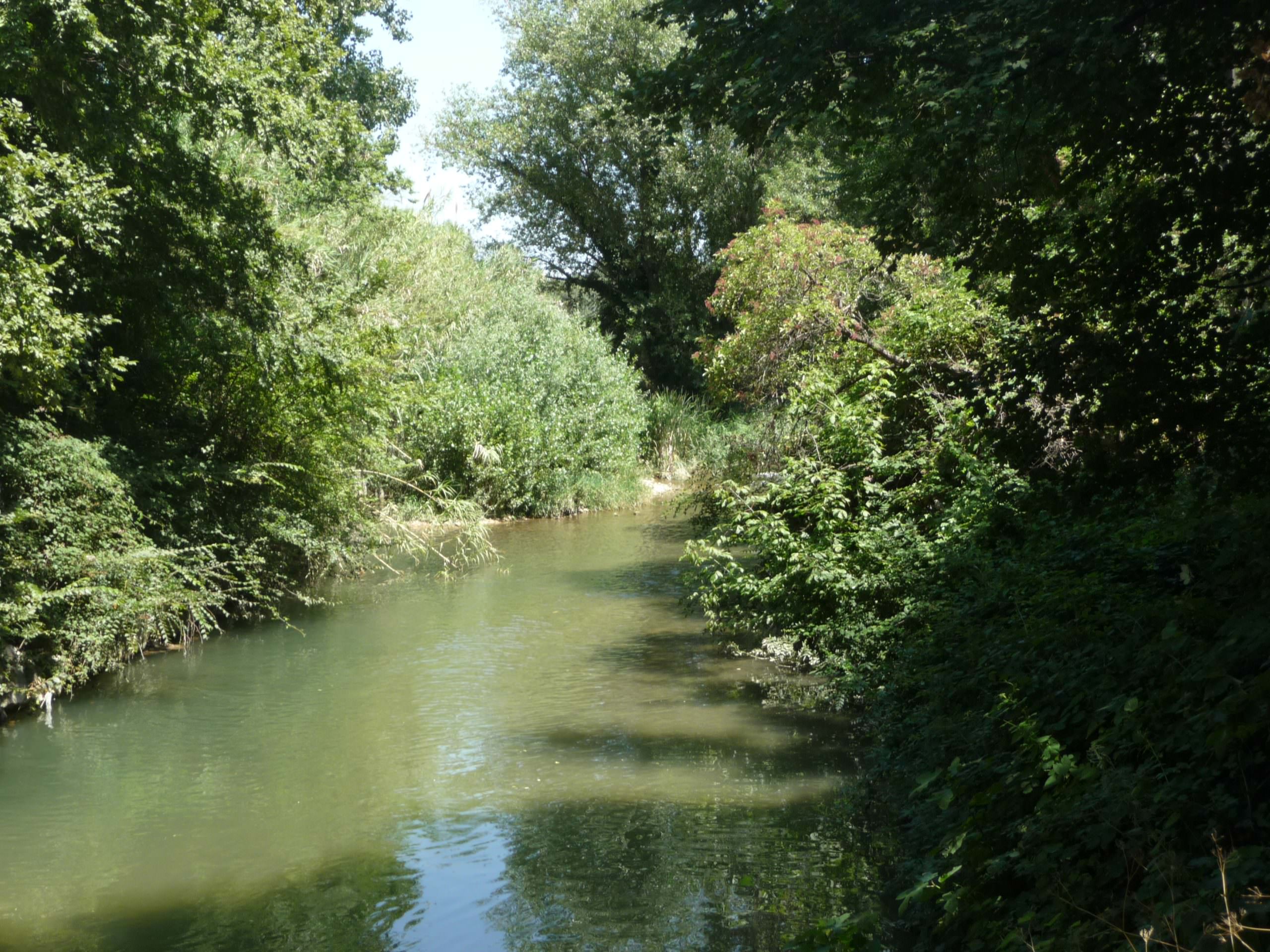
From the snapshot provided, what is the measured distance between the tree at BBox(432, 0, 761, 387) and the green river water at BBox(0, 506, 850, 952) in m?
20.6

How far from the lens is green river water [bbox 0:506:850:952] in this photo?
6379 mm

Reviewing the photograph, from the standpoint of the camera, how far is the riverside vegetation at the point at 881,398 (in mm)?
4965

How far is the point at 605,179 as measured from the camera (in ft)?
113

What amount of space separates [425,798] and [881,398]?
6.29 m

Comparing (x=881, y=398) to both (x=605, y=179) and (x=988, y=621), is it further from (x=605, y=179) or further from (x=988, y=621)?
(x=605, y=179)

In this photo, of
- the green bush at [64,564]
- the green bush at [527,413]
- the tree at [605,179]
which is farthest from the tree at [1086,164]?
the tree at [605,179]

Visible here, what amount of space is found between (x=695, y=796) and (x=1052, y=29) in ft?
18.4

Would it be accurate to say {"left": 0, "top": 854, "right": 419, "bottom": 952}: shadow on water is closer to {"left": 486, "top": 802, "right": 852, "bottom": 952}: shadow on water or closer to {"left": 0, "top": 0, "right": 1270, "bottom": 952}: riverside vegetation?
{"left": 486, "top": 802, "right": 852, "bottom": 952}: shadow on water

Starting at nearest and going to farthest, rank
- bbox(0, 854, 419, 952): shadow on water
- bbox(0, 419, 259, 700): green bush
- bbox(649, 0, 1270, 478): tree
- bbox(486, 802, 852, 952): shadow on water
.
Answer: bbox(649, 0, 1270, 478): tree
bbox(486, 802, 852, 952): shadow on water
bbox(0, 854, 419, 952): shadow on water
bbox(0, 419, 259, 700): green bush

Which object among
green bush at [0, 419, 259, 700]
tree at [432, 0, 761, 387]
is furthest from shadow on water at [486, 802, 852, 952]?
tree at [432, 0, 761, 387]

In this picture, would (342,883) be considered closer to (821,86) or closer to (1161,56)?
(821,86)

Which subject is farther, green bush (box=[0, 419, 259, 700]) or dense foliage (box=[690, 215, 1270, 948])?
green bush (box=[0, 419, 259, 700])

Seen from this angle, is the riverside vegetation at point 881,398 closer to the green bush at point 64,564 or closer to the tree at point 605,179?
the green bush at point 64,564

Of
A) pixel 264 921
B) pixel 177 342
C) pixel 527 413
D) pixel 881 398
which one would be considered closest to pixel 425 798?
pixel 264 921
